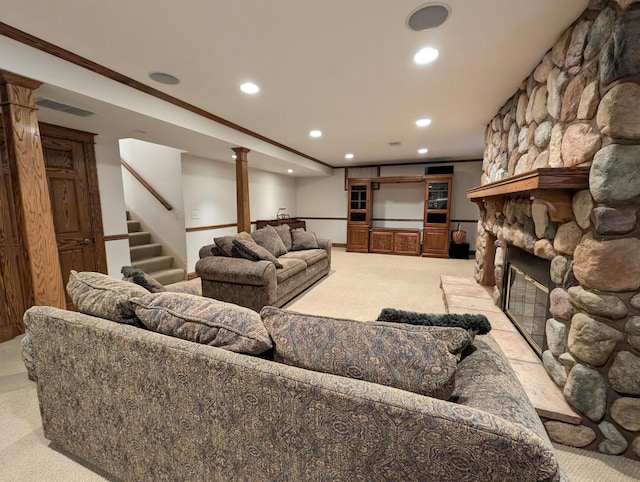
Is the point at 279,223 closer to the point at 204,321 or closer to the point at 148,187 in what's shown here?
the point at 148,187

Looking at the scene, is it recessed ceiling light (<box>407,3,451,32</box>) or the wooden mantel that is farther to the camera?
recessed ceiling light (<box>407,3,451,32</box>)

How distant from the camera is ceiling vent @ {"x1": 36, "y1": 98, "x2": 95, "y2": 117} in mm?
2332

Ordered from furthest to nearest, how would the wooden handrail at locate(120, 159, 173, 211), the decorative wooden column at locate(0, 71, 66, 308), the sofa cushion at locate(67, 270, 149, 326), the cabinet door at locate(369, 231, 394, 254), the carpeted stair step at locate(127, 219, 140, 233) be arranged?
the cabinet door at locate(369, 231, 394, 254)
the carpeted stair step at locate(127, 219, 140, 233)
the wooden handrail at locate(120, 159, 173, 211)
the decorative wooden column at locate(0, 71, 66, 308)
the sofa cushion at locate(67, 270, 149, 326)

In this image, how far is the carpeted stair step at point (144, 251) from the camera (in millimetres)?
4453

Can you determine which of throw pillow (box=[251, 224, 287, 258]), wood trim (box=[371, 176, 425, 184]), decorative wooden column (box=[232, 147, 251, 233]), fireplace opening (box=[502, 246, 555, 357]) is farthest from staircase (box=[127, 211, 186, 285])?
wood trim (box=[371, 176, 425, 184])

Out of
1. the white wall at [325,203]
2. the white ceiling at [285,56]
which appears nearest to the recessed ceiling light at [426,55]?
the white ceiling at [285,56]

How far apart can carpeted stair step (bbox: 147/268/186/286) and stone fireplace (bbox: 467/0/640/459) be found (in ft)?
15.2

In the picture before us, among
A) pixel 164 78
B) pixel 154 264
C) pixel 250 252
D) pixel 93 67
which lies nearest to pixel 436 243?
pixel 250 252

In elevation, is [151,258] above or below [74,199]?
below

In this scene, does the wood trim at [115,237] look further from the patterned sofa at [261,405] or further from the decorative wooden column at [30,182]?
the patterned sofa at [261,405]

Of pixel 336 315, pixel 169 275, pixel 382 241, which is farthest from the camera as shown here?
pixel 382 241

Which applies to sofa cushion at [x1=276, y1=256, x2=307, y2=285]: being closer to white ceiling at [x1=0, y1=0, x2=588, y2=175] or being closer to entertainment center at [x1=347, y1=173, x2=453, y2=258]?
white ceiling at [x1=0, y1=0, x2=588, y2=175]

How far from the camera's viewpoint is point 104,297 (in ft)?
4.04

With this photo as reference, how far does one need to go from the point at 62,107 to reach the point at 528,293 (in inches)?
177
